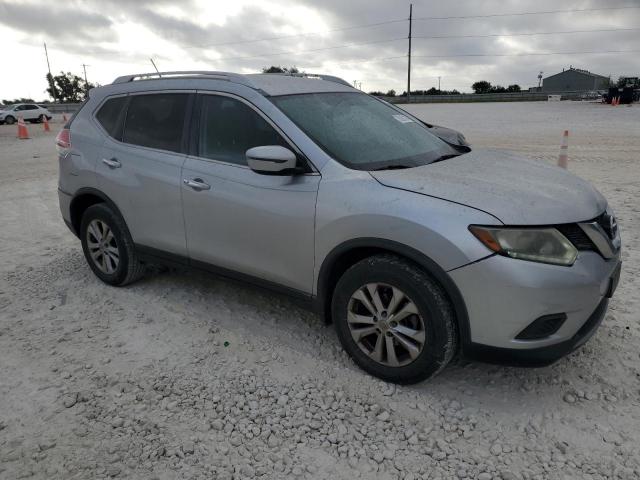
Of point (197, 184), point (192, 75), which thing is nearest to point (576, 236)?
point (197, 184)

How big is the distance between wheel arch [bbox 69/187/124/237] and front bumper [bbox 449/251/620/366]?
3033 mm

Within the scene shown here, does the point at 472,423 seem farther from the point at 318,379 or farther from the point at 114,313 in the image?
the point at 114,313

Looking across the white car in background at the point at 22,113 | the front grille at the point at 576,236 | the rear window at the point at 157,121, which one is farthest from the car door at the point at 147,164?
the white car in background at the point at 22,113

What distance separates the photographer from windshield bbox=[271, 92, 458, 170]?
10.6 ft

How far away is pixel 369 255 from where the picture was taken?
9.98 ft

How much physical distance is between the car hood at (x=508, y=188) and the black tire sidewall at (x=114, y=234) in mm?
2462

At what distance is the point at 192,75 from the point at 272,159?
1387 mm

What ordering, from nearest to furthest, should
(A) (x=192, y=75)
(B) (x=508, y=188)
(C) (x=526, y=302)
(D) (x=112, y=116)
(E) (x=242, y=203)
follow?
(C) (x=526, y=302), (B) (x=508, y=188), (E) (x=242, y=203), (A) (x=192, y=75), (D) (x=112, y=116)

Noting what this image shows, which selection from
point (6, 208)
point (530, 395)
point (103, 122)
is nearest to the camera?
point (530, 395)

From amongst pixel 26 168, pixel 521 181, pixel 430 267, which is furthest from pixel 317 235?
pixel 26 168

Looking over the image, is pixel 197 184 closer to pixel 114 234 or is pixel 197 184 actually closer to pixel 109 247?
pixel 114 234

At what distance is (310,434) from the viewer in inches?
107

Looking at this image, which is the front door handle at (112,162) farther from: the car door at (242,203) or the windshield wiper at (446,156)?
the windshield wiper at (446,156)

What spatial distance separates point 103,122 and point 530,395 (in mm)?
3903
